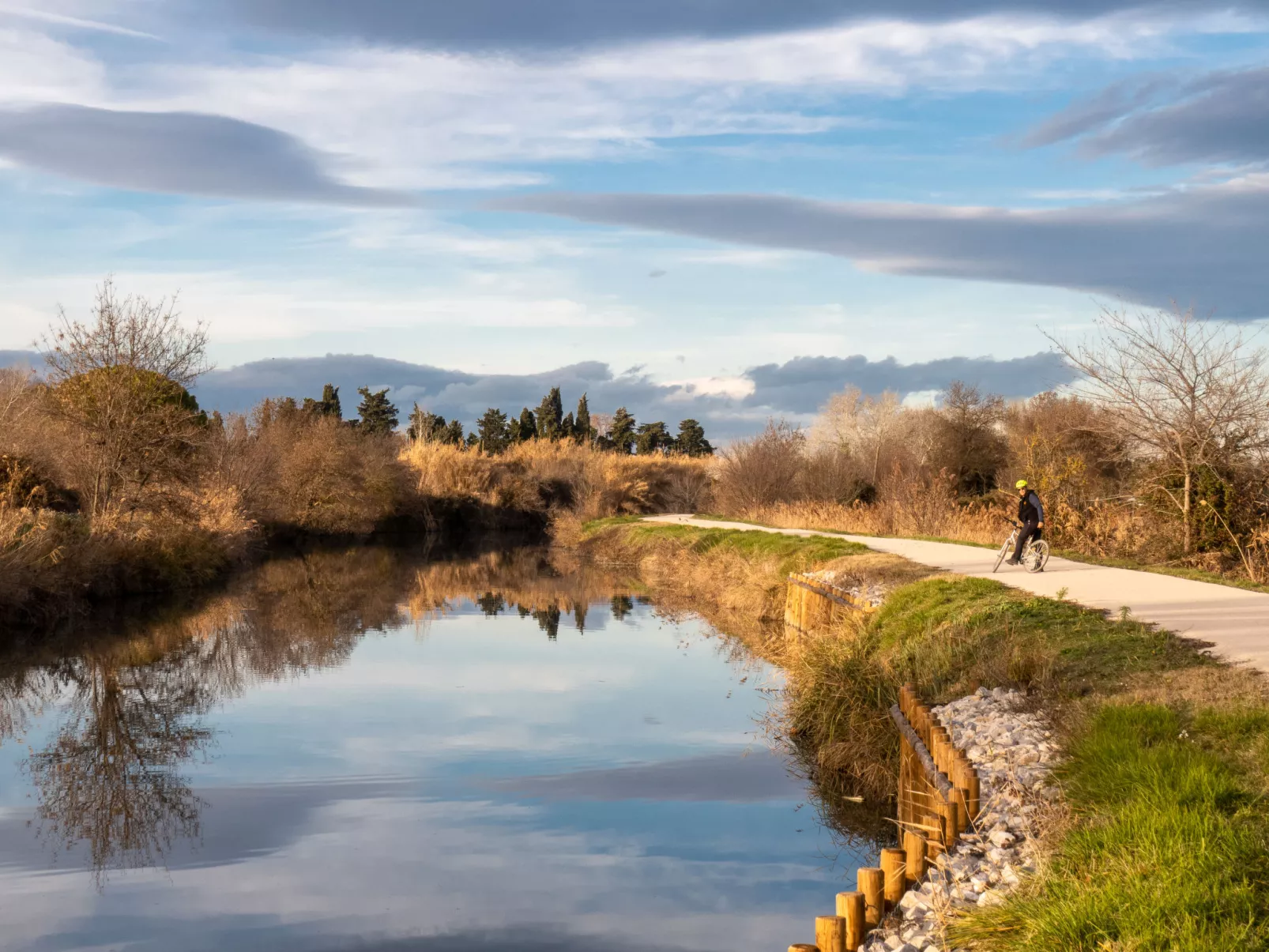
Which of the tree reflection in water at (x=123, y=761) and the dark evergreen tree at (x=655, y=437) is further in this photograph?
the dark evergreen tree at (x=655, y=437)

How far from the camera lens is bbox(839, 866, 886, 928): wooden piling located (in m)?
6.42

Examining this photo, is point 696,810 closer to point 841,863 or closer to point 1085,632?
point 841,863

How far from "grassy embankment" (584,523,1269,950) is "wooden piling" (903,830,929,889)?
0.77m

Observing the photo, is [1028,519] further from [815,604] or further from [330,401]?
[330,401]

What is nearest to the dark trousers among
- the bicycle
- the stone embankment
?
the bicycle

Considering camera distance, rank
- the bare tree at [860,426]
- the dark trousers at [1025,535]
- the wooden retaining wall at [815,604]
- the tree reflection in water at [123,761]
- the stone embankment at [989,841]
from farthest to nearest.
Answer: the bare tree at [860,426]
the dark trousers at [1025,535]
the wooden retaining wall at [815,604]
the tree reflection in water at [123,761]
the stone embankment at [989,841]

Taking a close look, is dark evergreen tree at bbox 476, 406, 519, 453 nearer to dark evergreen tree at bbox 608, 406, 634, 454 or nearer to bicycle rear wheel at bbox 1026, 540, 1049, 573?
dark evergreen tree at bbox 608, 406, 634, 454

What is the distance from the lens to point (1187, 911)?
→ 4910 millimetres

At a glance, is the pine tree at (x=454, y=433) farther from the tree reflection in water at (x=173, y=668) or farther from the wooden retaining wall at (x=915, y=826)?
the wooden retaining wall at (x=915, y=826)

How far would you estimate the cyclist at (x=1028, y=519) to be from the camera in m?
18.3

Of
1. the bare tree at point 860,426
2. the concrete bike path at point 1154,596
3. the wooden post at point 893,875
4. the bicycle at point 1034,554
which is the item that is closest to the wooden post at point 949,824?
the wooden post at point 893,875

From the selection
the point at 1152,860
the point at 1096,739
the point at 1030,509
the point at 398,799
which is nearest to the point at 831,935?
the point at 1152,860

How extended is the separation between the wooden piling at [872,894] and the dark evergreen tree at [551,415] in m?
71.0

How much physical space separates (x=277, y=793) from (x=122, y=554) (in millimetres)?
15756
